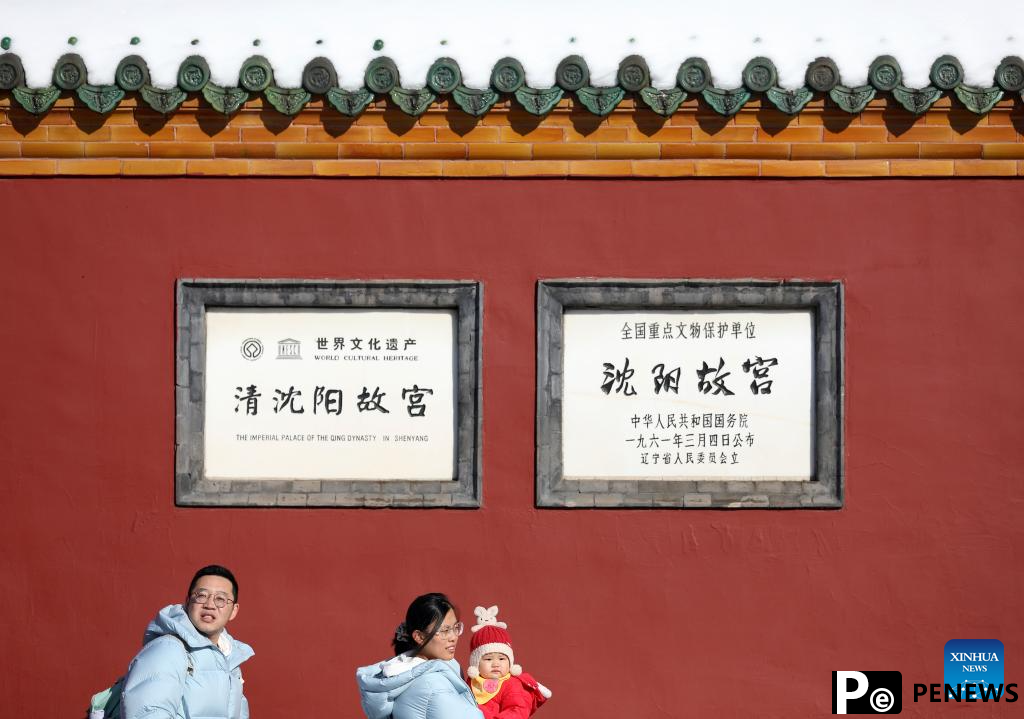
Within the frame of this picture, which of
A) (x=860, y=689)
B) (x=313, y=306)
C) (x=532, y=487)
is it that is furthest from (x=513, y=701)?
(x=313, y=306)

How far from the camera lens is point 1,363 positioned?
17.9 feet

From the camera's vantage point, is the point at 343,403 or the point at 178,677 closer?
the point at 178,677

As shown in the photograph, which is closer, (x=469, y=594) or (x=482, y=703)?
(x=482, y=703)

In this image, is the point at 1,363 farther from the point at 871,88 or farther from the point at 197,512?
the point at 871,88

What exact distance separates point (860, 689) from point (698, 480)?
107cm

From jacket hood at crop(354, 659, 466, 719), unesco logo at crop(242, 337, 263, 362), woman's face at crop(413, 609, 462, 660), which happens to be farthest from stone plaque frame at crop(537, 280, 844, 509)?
jacket hood at crop(354, 659, 466, 719)

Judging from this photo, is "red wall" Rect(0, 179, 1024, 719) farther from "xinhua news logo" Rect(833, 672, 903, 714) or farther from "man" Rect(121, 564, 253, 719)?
"man" Rect(121, 564, 253, 719)

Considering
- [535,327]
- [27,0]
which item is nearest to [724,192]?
[535,327]

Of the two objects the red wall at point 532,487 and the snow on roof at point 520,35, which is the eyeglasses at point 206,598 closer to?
the red wall at point 532,487

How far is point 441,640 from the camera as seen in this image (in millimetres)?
4133

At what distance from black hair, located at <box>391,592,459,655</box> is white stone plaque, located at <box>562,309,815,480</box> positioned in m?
1.39

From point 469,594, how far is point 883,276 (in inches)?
84.1

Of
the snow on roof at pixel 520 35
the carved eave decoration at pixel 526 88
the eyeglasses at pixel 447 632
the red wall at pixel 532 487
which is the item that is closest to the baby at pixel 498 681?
the red wall at pixel 532 487

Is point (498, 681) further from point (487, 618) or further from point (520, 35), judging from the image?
point (520, 35)
